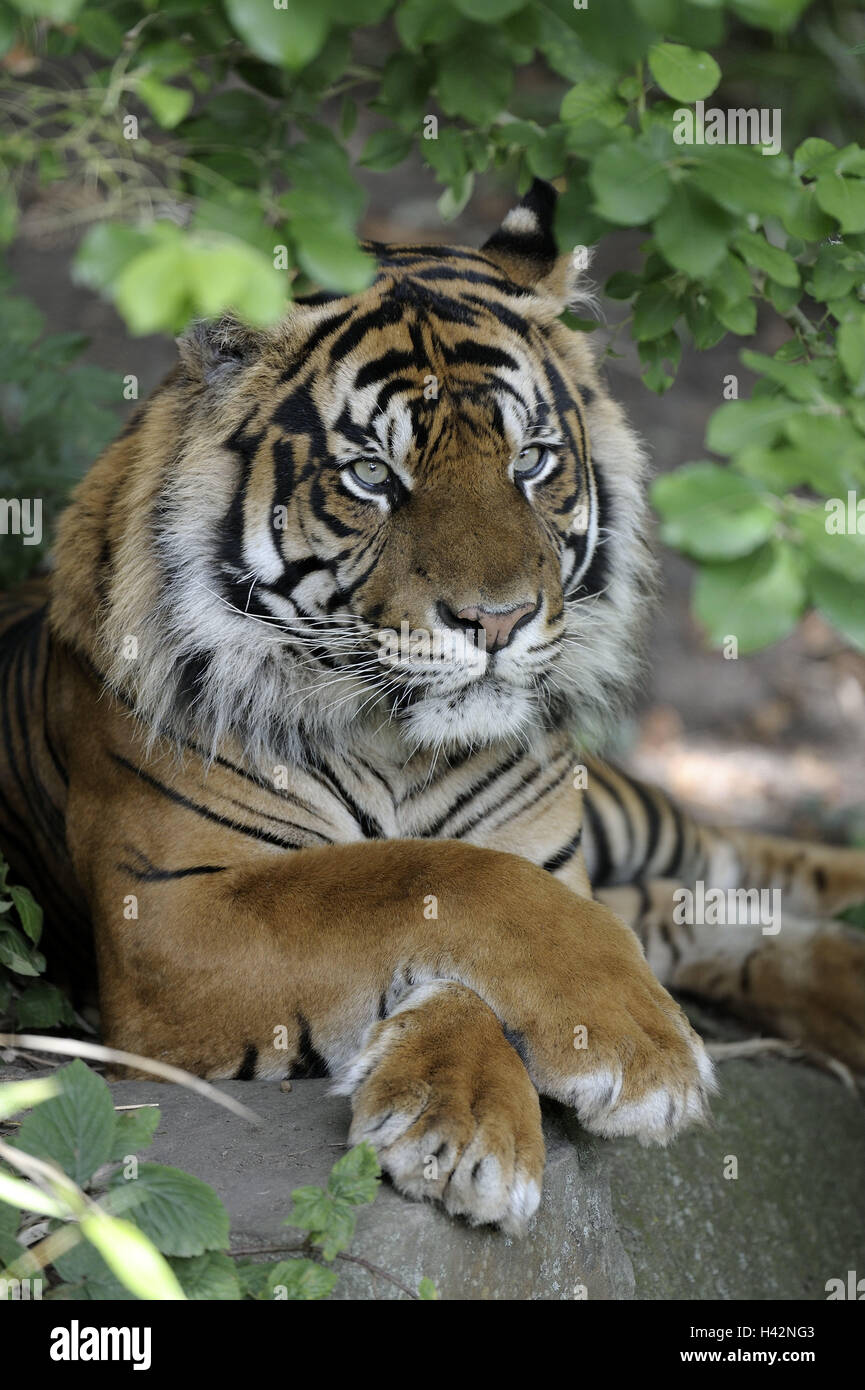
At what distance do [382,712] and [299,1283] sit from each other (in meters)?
0.95

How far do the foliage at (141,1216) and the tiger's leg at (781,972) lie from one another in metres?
1.57

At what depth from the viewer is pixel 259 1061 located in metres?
1.95

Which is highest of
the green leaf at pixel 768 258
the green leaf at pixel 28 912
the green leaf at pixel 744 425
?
the green leaf at pixel 768 258

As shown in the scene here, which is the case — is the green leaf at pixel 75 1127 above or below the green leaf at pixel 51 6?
below

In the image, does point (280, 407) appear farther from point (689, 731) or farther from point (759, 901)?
point (689, 731)

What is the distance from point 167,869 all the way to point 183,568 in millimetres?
485

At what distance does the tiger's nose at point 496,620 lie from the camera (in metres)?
1.84

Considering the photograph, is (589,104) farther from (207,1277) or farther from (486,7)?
(207,1277)

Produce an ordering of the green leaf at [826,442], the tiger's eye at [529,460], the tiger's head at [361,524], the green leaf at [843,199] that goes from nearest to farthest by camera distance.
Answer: the green leaf at [826,442], the green leaf at [843,199], the tiger's head at [361,524], the tiger's eye at [529,460]

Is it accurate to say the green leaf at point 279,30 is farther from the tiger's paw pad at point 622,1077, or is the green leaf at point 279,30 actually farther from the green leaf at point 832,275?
the tiger's paw pad at point 622,1077

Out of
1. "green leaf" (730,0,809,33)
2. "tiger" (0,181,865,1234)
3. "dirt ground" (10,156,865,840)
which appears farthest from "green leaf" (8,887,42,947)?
"dirt ground" (10,156,865,840)

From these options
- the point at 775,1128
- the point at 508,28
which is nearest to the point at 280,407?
the point at 508,28

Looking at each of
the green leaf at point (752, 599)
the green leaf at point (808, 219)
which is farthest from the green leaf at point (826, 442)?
the green leaf at point (808, 219)

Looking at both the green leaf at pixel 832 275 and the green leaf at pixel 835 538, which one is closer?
the green leaf at pixel 835 538
